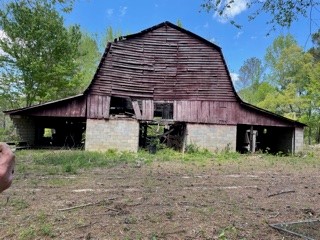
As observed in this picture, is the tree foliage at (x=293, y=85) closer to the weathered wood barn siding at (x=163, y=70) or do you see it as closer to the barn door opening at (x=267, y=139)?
the barn door opening at (x=267, y=139)

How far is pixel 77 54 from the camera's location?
31297 millimetres

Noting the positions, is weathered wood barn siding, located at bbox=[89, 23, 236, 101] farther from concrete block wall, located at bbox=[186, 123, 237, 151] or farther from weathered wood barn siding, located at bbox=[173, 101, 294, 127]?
concrete block wall, located at bbox=[186, 123, 237, 151]

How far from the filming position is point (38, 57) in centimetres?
2897

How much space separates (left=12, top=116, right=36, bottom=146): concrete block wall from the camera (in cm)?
2180

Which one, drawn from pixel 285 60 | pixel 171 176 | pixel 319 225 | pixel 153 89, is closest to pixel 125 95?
pixel 153 89

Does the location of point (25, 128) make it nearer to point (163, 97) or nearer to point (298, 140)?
point (163, 97)

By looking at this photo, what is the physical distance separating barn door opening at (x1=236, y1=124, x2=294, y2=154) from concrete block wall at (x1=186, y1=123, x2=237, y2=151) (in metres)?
2.08

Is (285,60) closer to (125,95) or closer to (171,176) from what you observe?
(125,95)

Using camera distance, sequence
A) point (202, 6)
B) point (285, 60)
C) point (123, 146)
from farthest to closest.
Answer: point (285, 60)
point (123, 146)
point (202, 6)

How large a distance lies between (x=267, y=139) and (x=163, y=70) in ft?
39.0

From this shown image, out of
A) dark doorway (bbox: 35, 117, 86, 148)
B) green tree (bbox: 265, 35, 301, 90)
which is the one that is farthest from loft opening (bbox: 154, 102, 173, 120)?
green tree (bbox: 265, 35, 301, 90)

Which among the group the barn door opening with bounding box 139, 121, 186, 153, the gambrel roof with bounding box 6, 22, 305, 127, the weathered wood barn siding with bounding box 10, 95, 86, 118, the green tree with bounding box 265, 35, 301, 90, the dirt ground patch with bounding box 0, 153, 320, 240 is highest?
the green tree with bounding box 265, 35, 301, 90

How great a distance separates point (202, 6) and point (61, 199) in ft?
16.6

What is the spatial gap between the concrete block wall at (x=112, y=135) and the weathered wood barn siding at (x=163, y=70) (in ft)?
6.16
